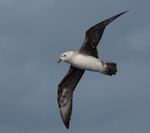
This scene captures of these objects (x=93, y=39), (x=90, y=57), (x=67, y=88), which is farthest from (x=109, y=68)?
(x=67, y=88)

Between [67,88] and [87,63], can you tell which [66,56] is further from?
[67,88]

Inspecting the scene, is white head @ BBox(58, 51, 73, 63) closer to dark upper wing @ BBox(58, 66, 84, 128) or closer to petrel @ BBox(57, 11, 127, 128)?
petrel @ BBox(57, 11, 127, 128)

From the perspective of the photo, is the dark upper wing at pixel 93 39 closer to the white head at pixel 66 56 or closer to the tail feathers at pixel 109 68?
the white head at pixel 66 56

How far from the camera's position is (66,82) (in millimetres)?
26781

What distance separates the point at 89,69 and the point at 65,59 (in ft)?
4.90

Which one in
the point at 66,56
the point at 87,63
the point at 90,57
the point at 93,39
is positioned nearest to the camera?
the point at 87,63

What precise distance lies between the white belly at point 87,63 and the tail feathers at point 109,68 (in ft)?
0.76

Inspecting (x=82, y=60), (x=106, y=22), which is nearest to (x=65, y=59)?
(x=82, y=60)

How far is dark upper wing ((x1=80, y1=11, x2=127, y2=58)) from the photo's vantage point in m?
24.2

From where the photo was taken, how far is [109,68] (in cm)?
2416

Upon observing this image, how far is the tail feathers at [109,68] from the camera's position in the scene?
24109mm

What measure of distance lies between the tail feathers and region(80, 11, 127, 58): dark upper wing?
806 millimetres

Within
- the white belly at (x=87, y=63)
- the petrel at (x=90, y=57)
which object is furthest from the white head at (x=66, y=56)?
Answer: the white belly at (x=87, y=63)

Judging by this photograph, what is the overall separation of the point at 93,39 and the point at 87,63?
Answer: 128cm
